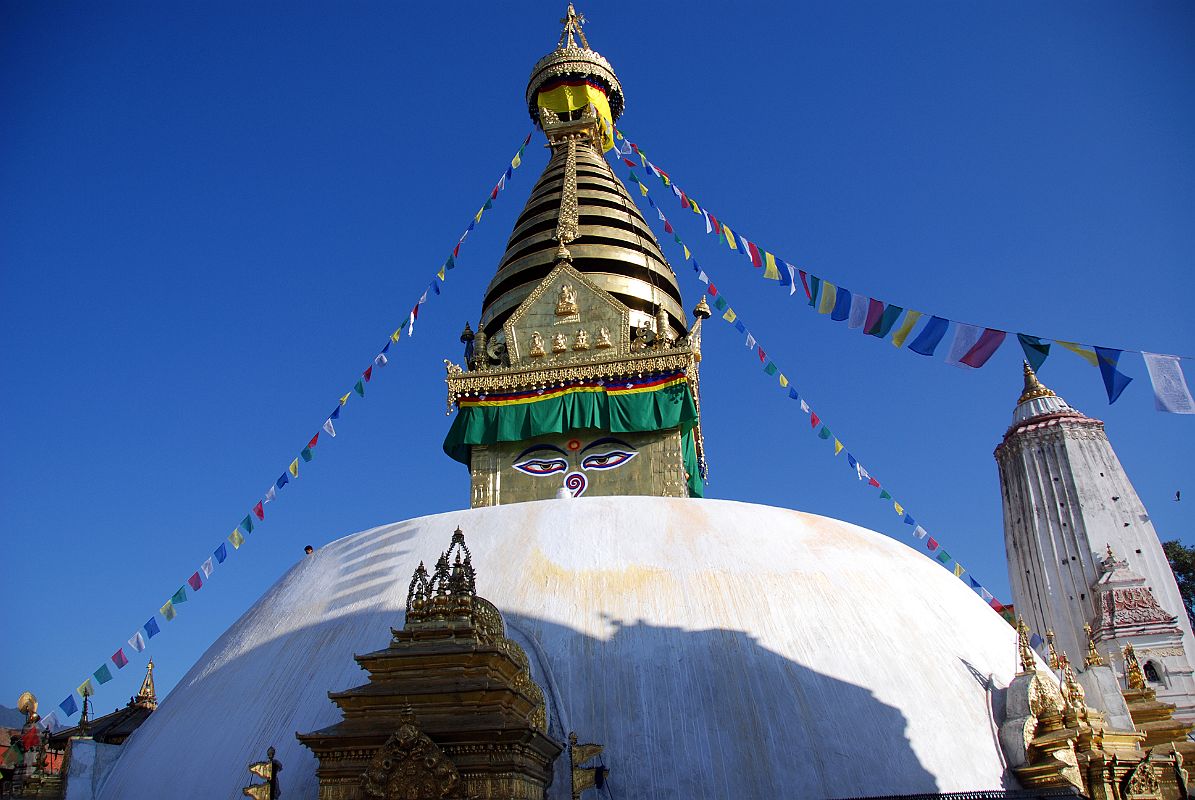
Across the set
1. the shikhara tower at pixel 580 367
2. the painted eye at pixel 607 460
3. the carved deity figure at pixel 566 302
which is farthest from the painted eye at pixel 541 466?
the carved deity figure at pixel 566 302

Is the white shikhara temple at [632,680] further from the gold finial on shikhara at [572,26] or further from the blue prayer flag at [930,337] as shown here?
the gold finial on shikhara at [572,26]

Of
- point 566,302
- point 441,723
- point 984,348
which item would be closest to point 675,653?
point 441,723

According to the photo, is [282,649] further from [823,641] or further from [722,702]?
[823,641]

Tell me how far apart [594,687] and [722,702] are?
3.19 feet

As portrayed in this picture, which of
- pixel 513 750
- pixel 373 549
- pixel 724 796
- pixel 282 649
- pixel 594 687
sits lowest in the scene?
pixel 724 796

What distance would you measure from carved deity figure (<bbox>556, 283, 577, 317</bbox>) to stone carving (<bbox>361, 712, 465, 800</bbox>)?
35.3 feet

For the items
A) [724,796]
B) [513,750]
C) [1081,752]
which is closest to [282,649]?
[513,750]

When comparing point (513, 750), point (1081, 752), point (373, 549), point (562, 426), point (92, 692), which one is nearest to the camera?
point (513, 750)

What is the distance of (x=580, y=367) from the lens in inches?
559

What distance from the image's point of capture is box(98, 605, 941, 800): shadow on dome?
6.05 metres

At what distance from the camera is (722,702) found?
6414mm

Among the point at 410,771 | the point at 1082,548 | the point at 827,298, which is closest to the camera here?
the point at 410,771

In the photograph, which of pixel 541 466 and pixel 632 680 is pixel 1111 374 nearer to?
pixel 632 680

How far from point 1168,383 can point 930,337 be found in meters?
2.13
